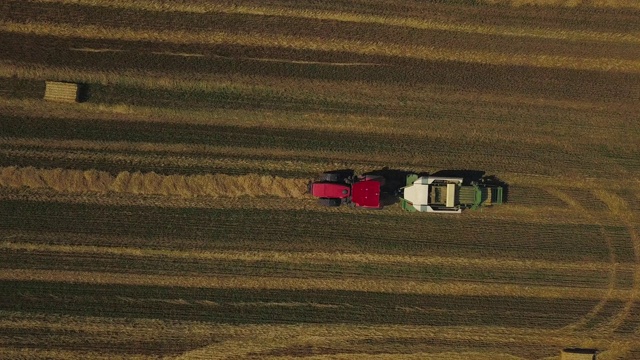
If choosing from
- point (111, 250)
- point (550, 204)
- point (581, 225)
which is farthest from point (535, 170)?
point (111, 250)

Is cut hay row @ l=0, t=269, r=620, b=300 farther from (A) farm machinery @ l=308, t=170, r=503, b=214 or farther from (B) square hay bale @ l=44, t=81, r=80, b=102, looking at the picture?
(B) square hay bale @ l=44, t=81, r=80, b=102

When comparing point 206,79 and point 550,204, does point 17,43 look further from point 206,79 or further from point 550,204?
point 550,204

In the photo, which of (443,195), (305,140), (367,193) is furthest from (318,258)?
(443,195)

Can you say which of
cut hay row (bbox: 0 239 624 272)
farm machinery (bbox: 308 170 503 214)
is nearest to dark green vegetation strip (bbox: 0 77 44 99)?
cut hay row (bbox: 0 239 624 272)

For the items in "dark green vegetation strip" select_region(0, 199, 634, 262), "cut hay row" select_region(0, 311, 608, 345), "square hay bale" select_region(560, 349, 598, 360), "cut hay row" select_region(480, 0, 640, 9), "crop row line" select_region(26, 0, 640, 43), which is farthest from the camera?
"cut hay row" select_region(480, 0, 640, 9)

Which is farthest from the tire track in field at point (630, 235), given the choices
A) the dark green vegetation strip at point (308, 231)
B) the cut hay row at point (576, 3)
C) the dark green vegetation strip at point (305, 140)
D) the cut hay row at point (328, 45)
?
the cut hay row at point (576, 3)

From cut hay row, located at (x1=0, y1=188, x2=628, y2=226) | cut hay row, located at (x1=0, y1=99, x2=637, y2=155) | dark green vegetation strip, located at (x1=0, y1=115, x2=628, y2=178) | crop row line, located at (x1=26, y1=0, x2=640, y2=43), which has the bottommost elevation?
cut hay row, located at (x1=0, y1=188, x2=628, y2=226)
